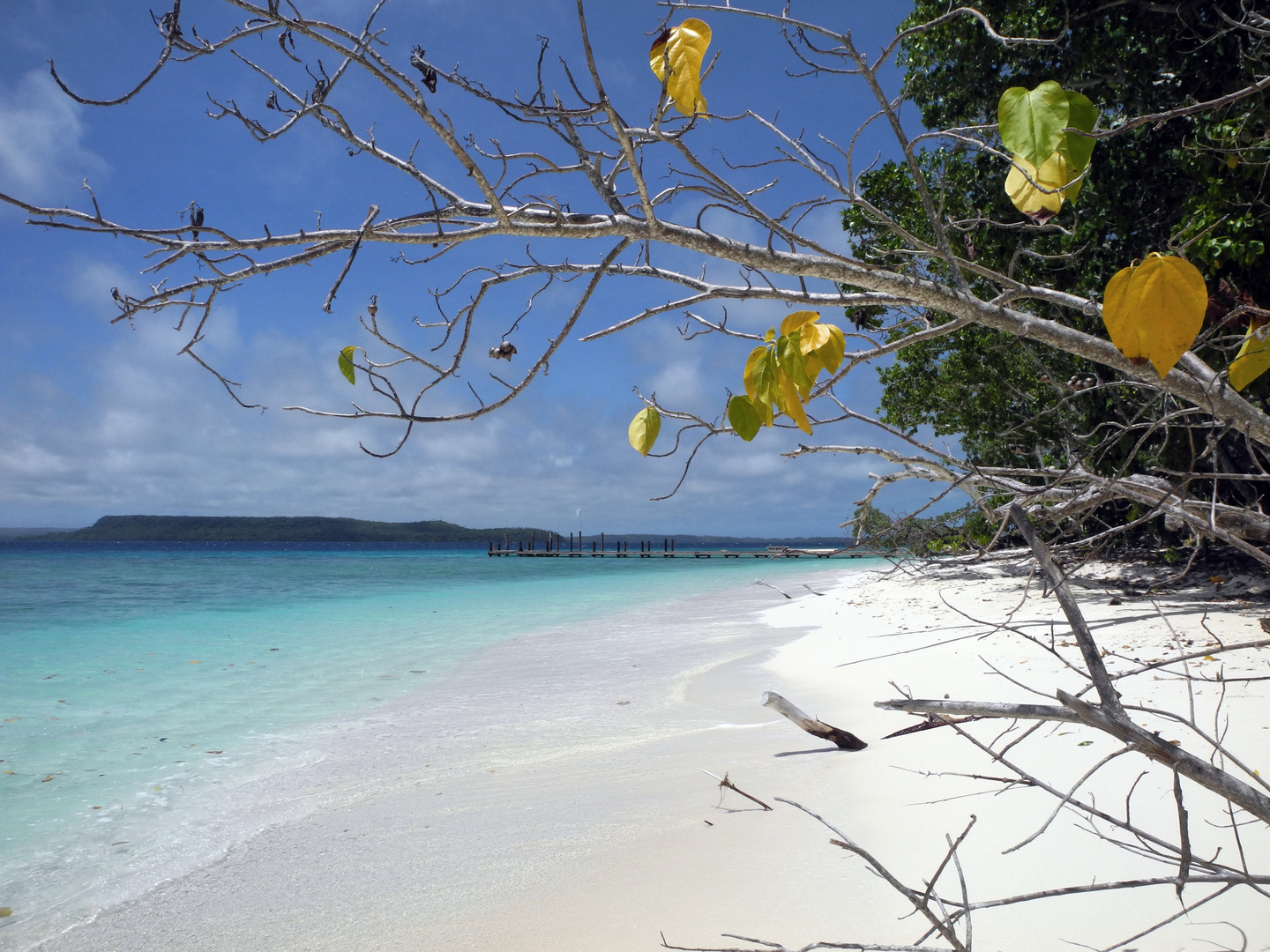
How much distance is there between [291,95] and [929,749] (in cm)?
313

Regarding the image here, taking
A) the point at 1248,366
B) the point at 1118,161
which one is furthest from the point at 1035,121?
the point at 1118,161

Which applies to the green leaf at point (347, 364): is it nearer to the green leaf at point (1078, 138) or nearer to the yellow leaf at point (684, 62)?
the yellow leaf at point (684, 62)

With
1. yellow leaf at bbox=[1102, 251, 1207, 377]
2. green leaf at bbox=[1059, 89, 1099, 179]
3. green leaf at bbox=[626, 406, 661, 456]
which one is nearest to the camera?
yellow leaf at bbox=[1102, 251, 1207, 377]

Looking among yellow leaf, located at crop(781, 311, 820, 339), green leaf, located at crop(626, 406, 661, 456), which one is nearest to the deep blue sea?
green leaf, located at crop(626, 406, 661, 456)

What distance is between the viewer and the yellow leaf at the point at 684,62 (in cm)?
109

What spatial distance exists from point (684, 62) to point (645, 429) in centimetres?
56

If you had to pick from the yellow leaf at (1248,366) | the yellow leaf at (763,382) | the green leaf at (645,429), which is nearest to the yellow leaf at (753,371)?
the yellow leaf at (763,382)

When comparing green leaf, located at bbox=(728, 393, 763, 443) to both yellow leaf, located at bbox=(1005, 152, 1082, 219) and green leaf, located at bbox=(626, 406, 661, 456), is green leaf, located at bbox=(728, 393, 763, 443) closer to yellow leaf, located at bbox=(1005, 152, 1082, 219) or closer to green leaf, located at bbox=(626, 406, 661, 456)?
green leaf, located at bbox=(626, 406, 661, 456)

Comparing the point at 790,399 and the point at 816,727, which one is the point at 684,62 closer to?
the point at 790,399

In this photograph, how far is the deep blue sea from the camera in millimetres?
3031

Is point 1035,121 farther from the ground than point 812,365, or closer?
farther from the ground

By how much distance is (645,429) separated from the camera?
1.25m

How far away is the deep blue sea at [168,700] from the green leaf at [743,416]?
288 centimetres

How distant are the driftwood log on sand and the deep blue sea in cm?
250
